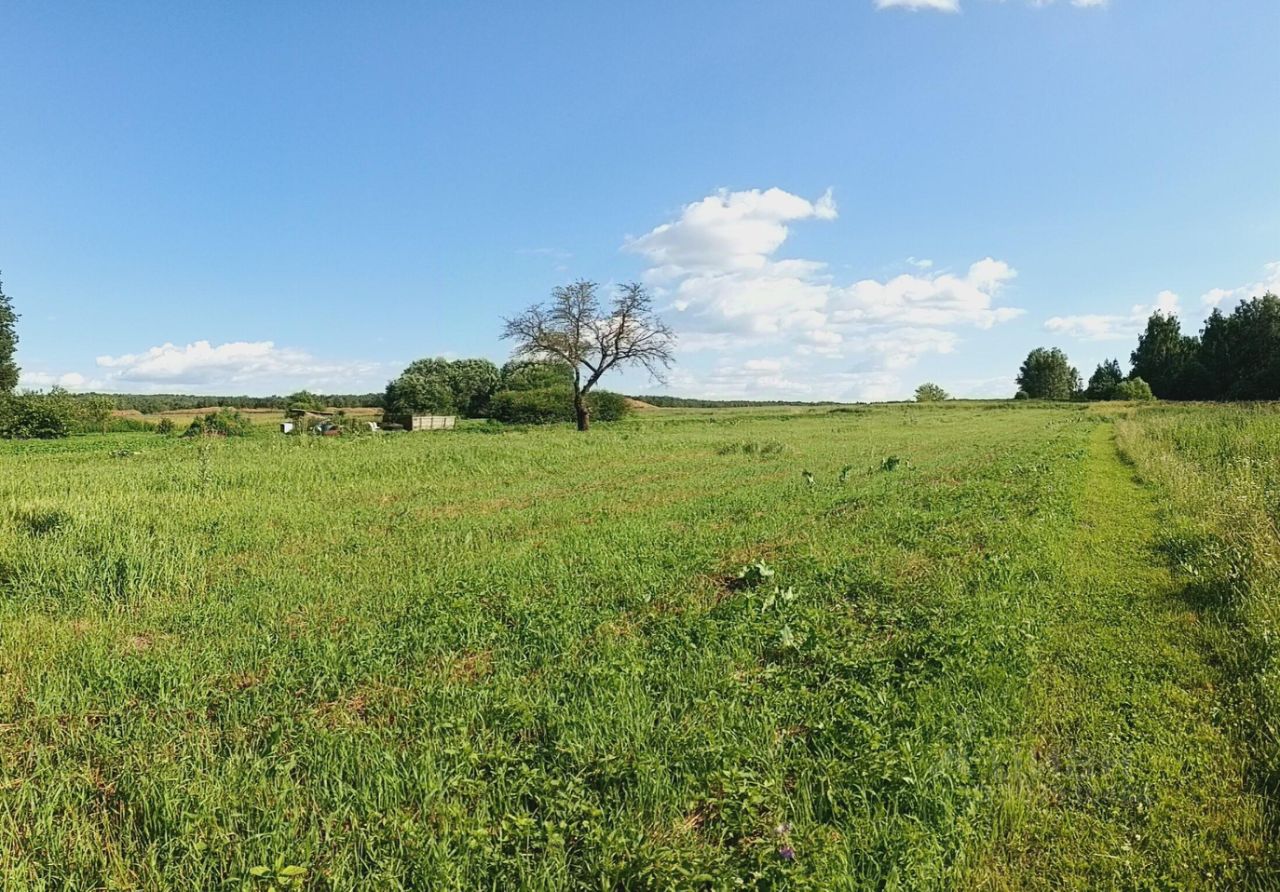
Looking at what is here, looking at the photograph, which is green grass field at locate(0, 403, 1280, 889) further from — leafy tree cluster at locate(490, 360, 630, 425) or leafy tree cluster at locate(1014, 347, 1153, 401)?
leafy tree cluster at locate(1014, 347, 1153, 401)

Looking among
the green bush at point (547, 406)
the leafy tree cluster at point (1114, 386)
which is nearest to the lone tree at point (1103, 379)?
the leafy tree cluster at point (1114, 386)

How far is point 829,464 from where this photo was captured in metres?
21.0

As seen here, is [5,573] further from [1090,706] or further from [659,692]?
[1090,706]

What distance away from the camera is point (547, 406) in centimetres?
5922

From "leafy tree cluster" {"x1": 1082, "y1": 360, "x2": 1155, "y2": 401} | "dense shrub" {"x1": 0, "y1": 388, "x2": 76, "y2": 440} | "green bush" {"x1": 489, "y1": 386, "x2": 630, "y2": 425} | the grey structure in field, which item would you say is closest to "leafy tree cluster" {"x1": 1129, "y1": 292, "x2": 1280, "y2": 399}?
"leafy tree cluster" {"x1": 1082, "y1": 360, "x2": 1155, "y2": 401}

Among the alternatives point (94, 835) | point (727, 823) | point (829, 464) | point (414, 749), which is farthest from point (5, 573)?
point (829, 464)

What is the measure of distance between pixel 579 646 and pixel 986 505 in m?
9.34

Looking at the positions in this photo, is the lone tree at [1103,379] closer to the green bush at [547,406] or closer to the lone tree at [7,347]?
the green bush at [547,406]

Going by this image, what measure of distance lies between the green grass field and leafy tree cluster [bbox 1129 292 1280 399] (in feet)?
269

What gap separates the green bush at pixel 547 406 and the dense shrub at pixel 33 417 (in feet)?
102

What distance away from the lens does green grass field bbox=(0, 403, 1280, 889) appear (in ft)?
10.9

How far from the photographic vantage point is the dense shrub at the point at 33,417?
4062cm

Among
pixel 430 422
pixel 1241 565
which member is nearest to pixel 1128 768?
pixel 1241 565

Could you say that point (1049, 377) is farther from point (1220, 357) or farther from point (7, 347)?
point (7, 347)
